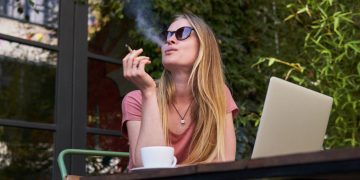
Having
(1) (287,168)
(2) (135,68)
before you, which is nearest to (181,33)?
(2) (135,68)

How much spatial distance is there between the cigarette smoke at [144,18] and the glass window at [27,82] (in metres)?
0.62

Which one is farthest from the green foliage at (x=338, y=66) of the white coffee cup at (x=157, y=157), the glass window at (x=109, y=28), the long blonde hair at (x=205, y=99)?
the white coffee cup at (x=157, y=157)

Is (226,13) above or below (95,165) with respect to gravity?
above

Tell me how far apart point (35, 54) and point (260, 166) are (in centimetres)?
301

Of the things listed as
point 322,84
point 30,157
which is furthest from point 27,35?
point 322,84

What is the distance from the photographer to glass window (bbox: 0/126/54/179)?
364 centimetres

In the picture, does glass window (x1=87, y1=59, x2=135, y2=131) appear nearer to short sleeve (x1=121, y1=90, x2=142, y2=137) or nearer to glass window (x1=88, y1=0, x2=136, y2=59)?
glass window (x1=88, y1=0, x2=136, y2=59)

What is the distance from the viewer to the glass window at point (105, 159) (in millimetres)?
3945

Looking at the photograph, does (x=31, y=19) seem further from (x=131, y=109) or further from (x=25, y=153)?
(x=131, y=109)

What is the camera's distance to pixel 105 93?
4113 millimetres

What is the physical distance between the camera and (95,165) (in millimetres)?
3963

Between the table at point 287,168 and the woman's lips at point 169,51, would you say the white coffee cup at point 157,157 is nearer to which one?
the table at point 287,168

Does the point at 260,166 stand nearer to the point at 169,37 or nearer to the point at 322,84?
the point at 169,37

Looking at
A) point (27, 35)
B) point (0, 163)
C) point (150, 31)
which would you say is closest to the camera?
point (0, 163)
